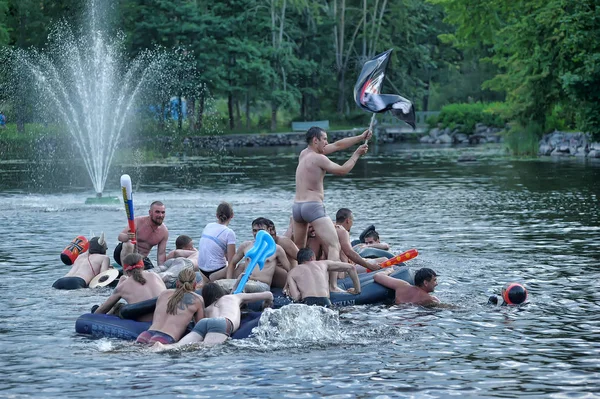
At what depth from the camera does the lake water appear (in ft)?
38.0

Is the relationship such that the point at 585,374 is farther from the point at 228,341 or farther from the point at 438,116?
the point at 438,116

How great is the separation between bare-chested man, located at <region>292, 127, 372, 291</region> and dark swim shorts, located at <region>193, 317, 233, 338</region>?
10.9ft

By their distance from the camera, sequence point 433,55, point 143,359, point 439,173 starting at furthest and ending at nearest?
point 433,55 → point 439,173 → point 143,359

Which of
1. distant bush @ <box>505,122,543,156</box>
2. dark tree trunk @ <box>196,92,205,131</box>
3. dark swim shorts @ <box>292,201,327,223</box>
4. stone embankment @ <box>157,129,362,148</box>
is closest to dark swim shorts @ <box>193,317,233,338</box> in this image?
dark swim shorts @ <box>292,201,327,223</box>

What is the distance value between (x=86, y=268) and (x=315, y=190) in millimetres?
4043

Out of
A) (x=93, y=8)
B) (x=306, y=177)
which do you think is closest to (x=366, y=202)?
(x=306, y=177)

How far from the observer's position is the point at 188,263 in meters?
17.5

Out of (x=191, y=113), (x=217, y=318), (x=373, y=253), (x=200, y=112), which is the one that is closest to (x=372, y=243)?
(x=373, y=253)

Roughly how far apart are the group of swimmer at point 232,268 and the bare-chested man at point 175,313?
1 centimetres

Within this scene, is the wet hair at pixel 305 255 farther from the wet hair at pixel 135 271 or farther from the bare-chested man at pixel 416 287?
the wet hair at pixel 135 271

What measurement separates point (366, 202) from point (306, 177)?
16.7 m

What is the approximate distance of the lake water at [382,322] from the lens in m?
11.6

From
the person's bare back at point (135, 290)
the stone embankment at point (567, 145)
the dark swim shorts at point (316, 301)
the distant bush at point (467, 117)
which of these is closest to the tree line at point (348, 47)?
the stone embankment at point (567, 145)

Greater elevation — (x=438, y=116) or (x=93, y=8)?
(x=93, y=8)
